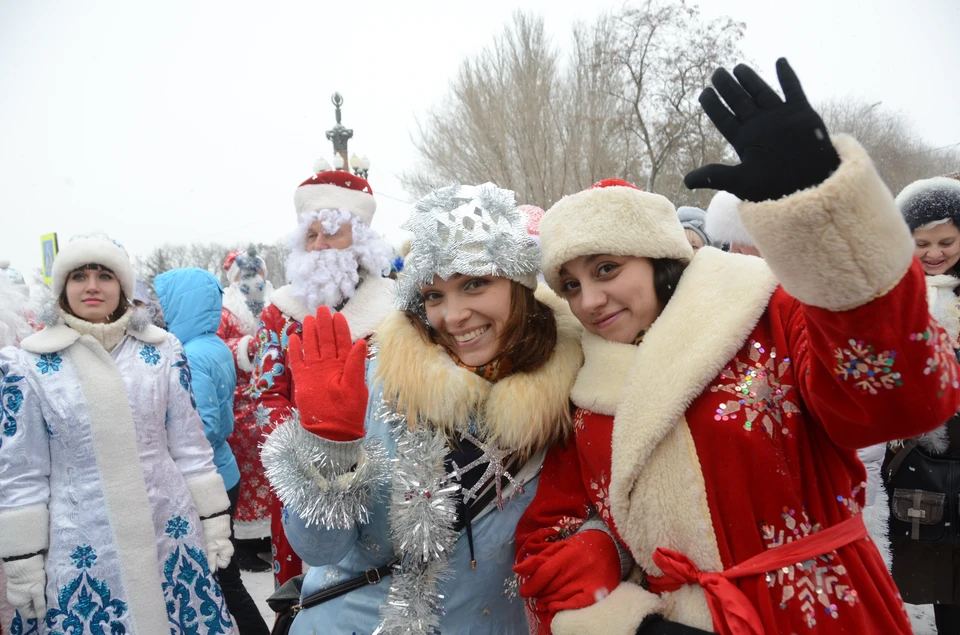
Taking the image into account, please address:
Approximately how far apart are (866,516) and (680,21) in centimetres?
1589

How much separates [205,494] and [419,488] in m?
1.77

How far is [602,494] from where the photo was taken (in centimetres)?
161

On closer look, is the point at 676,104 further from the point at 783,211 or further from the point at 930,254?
the point at 783,211

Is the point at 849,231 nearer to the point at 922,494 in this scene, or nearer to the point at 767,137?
the point at 767,137

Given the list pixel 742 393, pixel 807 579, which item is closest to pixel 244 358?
pixel 742 393

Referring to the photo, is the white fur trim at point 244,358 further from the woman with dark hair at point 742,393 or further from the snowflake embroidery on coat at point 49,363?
the woman with dark hair at point 742,393

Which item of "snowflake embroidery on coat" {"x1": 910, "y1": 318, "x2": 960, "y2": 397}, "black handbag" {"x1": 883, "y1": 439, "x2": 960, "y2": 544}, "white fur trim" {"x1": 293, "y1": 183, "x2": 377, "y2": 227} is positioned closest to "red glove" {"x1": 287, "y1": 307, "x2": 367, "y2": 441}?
"snowflake embroidery on coat" {"x1": 910, "y1": 318, "x2": 960, "y2": 397}

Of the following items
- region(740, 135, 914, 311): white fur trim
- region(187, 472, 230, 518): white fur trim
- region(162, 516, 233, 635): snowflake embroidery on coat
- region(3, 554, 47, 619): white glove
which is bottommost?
region(162, 516, 233, 635): snowflake embroidery on coat

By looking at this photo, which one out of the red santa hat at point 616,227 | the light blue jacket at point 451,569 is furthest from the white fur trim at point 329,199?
the red santa hat at point 616,227

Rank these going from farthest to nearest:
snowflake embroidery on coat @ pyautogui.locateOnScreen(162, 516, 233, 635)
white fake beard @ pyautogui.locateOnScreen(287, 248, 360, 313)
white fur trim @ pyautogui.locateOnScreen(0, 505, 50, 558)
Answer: white fake beard @ pyautogui.locateOnScreen(287, 248, 360, 313) → snowflake embroidery on coat @ pyautogui.locateOnScreen(162, 516, 233, 635) → white fur trim @ pyautogui.locateOnScreen(0, 505, 50, 558)

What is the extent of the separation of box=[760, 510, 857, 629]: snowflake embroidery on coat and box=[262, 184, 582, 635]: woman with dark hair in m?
0.59

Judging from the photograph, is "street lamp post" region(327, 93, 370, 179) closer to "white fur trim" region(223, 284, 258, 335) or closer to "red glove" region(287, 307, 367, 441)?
"white fur trim" region(223, 284, 258, 335)

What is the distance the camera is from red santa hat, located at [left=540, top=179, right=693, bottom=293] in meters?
1.57

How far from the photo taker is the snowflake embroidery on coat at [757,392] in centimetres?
138
